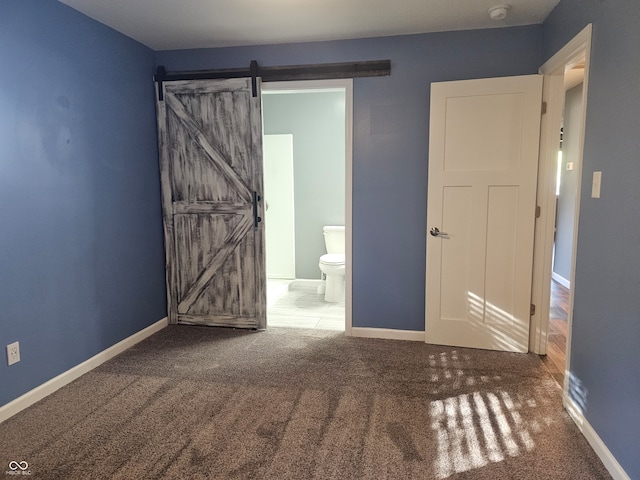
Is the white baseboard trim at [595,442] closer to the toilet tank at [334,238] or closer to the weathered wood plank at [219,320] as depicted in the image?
the weathered wood plank at [219,320]

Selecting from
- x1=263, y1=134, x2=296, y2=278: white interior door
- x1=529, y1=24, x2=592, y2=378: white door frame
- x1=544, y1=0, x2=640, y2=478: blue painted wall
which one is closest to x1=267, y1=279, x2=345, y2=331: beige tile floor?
x1=263, y1=134, x2=296, y2=278: white interior door

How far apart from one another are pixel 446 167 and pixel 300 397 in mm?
1908

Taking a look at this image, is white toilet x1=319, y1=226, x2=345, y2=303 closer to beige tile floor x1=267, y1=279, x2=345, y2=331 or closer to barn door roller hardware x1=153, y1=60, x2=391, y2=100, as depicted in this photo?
beige tile floor x1=267, y1=279, x2=345, y2=331

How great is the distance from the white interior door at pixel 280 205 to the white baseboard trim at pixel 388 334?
78.9 inches

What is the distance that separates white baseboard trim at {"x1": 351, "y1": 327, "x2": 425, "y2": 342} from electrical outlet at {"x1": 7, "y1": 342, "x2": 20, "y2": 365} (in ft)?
7.51

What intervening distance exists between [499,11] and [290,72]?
1.56 meters

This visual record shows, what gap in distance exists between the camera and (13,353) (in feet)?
7.66

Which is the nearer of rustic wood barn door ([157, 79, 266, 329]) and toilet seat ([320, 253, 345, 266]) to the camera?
rustic wood barn door ([157, 79, 266, 329])

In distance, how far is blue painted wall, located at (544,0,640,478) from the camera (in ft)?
5.60

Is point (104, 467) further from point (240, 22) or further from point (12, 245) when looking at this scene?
point (240, 22)

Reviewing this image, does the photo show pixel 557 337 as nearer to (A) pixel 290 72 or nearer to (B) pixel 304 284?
(B) pixel 304 284

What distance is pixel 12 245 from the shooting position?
2301mm

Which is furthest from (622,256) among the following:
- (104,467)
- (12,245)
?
(12,245)

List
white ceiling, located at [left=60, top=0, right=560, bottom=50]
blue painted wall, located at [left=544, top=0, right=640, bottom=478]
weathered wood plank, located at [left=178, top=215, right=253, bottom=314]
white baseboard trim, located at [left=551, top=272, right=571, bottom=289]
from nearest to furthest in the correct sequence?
1. blue painted wall, located at [left=544, top=0, right=640, bottom=478]
2. white ceiling, located at [left=60, top=0, right=560, bottom=50]
3. weathered wood plank, located at [left=178, top=215, right=253, bottom=314]
4. white baseboard trim, located at [left=551, top=272, right=571, bottom=289]
